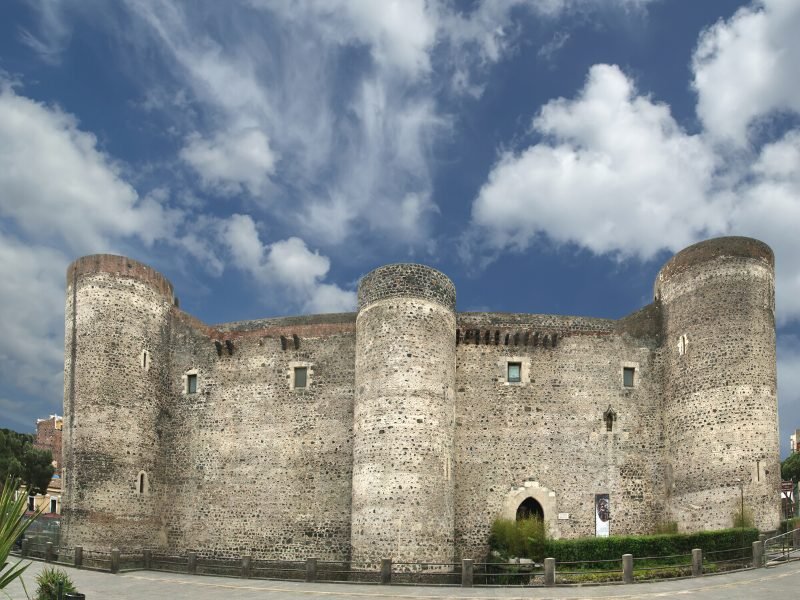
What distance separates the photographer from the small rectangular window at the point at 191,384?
96.9 feet

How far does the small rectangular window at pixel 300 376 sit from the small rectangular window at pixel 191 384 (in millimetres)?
4033

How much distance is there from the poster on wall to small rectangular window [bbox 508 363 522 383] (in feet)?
15.3

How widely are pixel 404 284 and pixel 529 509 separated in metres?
8.72

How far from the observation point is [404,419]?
2450cm

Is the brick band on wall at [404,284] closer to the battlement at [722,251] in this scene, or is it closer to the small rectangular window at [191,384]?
the small rectangular window at [191,384]

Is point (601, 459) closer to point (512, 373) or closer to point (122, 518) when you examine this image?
point (512, 373)

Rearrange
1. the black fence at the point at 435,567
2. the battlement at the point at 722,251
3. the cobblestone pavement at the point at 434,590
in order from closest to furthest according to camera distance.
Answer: the cobblestone pavement at the point at 434,590, the black fence at the point at 435,567, the battlement at the point at 722,251

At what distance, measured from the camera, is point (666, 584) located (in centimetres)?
1958

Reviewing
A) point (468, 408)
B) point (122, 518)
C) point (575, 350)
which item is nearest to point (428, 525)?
point (468, 408)

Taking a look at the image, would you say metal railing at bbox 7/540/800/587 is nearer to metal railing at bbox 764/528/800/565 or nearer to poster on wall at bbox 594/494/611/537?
metal railing at bbox 764/528/800/565

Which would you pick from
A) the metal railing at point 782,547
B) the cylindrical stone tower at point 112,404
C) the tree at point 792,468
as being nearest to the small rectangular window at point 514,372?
the metal railing at point 782,547

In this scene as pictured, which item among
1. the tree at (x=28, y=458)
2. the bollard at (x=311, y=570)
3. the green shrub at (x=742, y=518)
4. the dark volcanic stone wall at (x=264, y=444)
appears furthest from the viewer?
the tree at (x=28, y=458)

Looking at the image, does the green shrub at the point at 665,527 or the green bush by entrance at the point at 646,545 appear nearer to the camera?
the green bush by entrance at the point at 646,545

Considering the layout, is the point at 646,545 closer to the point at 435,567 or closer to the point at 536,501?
the point at 536,501
